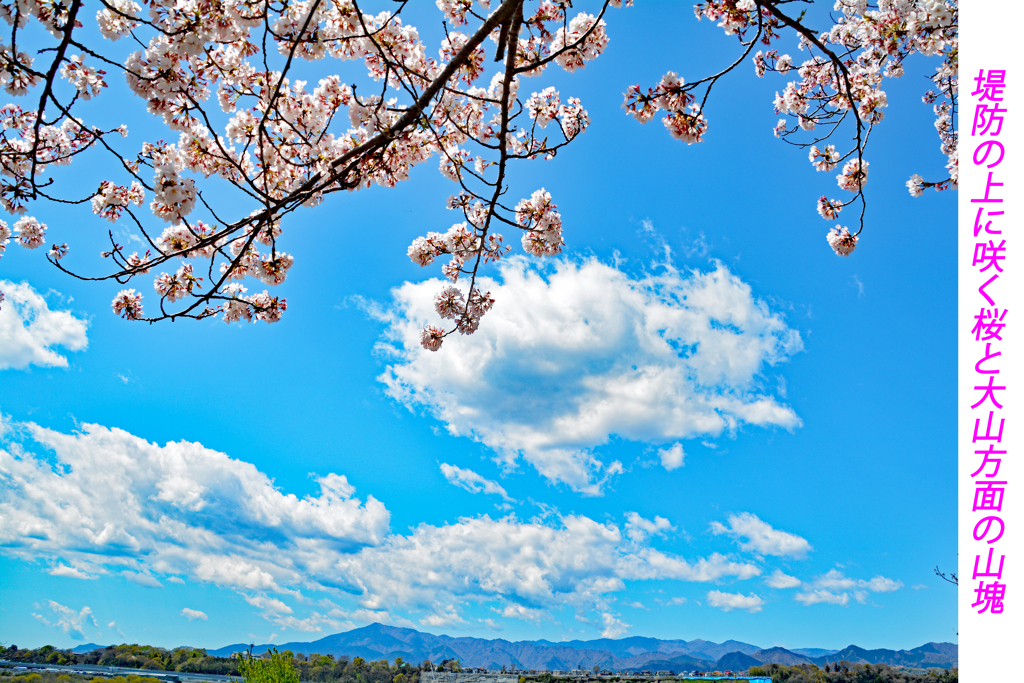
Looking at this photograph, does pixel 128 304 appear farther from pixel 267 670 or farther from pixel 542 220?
pixel 267 670

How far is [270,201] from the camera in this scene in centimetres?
328

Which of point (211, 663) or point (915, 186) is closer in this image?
point (915, 186)

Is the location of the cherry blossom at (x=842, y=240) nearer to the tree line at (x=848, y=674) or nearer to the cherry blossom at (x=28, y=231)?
the cherry blossom at (x=28, y=231)

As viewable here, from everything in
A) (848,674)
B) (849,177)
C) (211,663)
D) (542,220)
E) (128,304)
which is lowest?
(211,663)

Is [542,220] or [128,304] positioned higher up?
[542,220]

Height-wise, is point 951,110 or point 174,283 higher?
point 951,110

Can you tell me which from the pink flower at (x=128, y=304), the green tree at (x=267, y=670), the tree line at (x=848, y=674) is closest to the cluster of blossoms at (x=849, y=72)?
the pink flower at (x=128, y=304)

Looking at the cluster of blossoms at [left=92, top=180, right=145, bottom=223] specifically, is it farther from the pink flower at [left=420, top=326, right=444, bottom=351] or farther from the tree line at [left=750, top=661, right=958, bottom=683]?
the tree line at [left=750, top=661, right=958, bottom=683]

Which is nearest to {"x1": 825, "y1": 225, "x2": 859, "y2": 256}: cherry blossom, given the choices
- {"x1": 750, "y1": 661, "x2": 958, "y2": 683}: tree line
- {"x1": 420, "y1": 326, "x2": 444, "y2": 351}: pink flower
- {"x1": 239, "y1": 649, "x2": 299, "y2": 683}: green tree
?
{"x1": 420, "y1": 326, "x2": 444, "y2": 351}: pink flower

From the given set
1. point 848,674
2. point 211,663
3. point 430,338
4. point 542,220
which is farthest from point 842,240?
point 211,663
